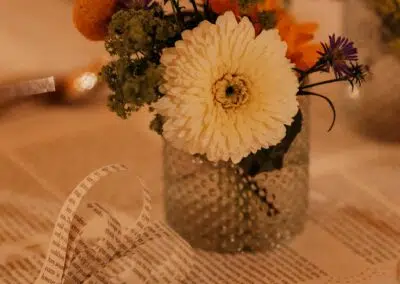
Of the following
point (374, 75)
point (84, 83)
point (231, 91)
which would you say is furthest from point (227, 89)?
point (84, 83)

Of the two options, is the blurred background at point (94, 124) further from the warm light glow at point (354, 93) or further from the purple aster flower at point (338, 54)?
the purple aster flower at point (338, 54)

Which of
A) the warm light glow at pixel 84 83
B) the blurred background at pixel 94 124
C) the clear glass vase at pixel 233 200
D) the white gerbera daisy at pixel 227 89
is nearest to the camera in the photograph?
the white gerbera daisy at pixel 227 89

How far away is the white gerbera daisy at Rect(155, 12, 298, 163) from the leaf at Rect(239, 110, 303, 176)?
0.22 feet

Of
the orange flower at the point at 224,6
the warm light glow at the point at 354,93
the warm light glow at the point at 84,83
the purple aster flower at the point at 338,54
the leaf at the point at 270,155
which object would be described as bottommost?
the warm light glow at the point at 84,83

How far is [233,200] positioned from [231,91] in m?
0.14

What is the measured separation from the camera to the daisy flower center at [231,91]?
0.61 m

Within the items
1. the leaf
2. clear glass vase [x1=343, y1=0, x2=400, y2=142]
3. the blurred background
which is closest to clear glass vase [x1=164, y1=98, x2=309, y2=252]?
the leaf

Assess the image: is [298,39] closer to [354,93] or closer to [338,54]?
[338,54]

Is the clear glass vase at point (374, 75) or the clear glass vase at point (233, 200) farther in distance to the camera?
the clear glass vase at point (374, 75)

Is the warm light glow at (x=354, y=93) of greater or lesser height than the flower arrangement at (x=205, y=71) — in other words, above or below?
below

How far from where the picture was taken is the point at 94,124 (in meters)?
1.05

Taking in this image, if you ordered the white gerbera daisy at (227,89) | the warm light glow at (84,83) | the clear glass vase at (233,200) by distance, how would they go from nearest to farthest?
1. the white gerbera daisy at (227,89)
2. the clear glass vase at (233,200)
3. the warm light glow at (84,83)

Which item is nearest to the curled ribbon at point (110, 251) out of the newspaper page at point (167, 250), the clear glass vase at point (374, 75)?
the newspaper page at point (167, 250)

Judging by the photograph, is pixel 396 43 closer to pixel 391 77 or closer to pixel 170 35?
pixel 391 77
